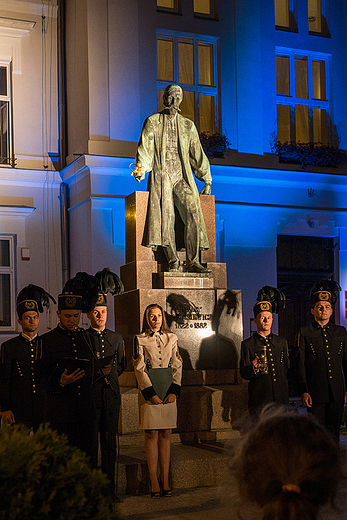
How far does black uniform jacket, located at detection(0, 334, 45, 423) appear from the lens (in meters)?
5.96

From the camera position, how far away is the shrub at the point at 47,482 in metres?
2.05

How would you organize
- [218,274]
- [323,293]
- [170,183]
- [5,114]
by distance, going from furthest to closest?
1. [5,114]
2. [218,274]
3. [170,183]
4. [323,293]

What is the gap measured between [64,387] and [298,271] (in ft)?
37.6

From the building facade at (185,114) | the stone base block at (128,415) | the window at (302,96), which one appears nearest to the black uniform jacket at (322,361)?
the stone base block at (128,415)

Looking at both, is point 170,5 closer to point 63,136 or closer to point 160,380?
point 63,136

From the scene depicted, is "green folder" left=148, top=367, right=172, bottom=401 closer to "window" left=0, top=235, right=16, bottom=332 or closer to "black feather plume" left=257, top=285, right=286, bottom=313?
"black feather plume" left=257, top=285, right=286, bottom=313

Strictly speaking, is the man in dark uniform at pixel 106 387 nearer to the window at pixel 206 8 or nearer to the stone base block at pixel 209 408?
the stone base block at pixel 209 408

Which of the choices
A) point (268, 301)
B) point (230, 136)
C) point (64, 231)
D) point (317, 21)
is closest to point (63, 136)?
point (64, 231)

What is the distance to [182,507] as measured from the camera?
5672 millimetres

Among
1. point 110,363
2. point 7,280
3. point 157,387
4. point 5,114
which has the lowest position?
point 157,387

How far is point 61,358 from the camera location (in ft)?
18.2

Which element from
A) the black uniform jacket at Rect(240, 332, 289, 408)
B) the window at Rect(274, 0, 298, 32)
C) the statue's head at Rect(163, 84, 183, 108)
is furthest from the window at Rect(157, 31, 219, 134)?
the black uniform jacket at Rect(240, 332, 289, 408)

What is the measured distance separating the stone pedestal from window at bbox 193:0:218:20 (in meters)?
8.42

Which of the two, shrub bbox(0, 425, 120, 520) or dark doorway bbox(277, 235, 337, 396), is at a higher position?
dark doorway bbox(277, 235, 337, 396)
